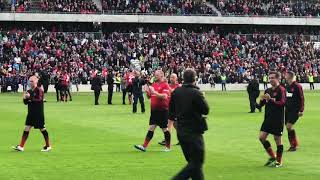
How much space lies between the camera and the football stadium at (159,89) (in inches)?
572

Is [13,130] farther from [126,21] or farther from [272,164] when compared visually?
[126,21]

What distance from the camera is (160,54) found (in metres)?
64.6

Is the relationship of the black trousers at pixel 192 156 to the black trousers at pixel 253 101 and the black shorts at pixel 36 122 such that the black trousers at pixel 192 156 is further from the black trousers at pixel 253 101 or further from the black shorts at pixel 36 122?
the black trousers at pixel 253 101

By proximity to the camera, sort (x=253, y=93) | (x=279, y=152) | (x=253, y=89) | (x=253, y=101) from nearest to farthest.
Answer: (x=279, y=152), (x=253, y=101), (x=253, y=93), (x=253, y=89)

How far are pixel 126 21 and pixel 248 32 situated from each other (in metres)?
14.7

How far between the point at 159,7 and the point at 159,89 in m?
54.0

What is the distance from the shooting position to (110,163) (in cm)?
1537

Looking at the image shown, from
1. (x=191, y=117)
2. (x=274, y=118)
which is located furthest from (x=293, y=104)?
(x=191, y=117)

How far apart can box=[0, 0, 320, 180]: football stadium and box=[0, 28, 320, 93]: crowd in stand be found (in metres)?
0.14

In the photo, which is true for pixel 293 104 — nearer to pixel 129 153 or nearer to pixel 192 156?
pixel 129 153

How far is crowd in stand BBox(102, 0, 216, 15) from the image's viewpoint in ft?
228

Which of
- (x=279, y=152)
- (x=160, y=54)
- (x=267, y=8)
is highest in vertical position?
(x=267, y=8)

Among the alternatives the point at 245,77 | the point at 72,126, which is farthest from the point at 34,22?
the point at 72,126

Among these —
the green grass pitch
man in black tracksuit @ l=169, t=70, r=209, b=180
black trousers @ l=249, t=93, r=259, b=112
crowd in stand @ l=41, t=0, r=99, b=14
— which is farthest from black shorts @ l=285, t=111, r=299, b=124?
crowd in stand @ l=41, t=0, r=99, b=14
